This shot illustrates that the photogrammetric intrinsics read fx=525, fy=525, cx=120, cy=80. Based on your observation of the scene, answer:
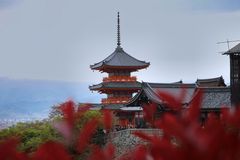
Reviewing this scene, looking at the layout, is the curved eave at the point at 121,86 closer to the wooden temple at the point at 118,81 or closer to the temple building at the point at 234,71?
the wooden temple at the point at 118,81

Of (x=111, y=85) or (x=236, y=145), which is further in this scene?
(x=111, y=85)

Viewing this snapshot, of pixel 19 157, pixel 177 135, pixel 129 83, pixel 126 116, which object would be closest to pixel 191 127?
pixel 177 135

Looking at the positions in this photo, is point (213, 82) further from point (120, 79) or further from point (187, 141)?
point (187, 141)

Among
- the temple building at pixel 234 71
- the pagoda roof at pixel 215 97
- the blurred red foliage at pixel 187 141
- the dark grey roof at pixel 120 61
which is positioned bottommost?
the blurred red foliage at pixel 187 141

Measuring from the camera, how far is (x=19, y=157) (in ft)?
4.93

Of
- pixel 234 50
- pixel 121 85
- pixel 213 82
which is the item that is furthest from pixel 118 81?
pixel 234 50

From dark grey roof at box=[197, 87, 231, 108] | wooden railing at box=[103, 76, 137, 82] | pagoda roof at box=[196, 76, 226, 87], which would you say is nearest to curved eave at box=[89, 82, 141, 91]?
wooden railing at box=[103, 76, 137, 82]

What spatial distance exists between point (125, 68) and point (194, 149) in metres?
36.0

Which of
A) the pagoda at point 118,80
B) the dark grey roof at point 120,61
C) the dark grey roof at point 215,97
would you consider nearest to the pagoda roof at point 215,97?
the dark grey roof at point 215,97

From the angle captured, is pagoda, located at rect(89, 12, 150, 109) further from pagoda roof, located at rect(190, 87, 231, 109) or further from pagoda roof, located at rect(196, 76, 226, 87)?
pagoda roof, located at rect(190, 87, 231, 109)

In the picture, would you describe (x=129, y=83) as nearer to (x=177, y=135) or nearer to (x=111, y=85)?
(x=111, y=85)

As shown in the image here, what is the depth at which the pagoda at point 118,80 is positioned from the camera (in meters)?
35.9

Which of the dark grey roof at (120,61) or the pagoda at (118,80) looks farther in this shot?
the dark grey roof at (120,61)

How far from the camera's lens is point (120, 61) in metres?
38.0
